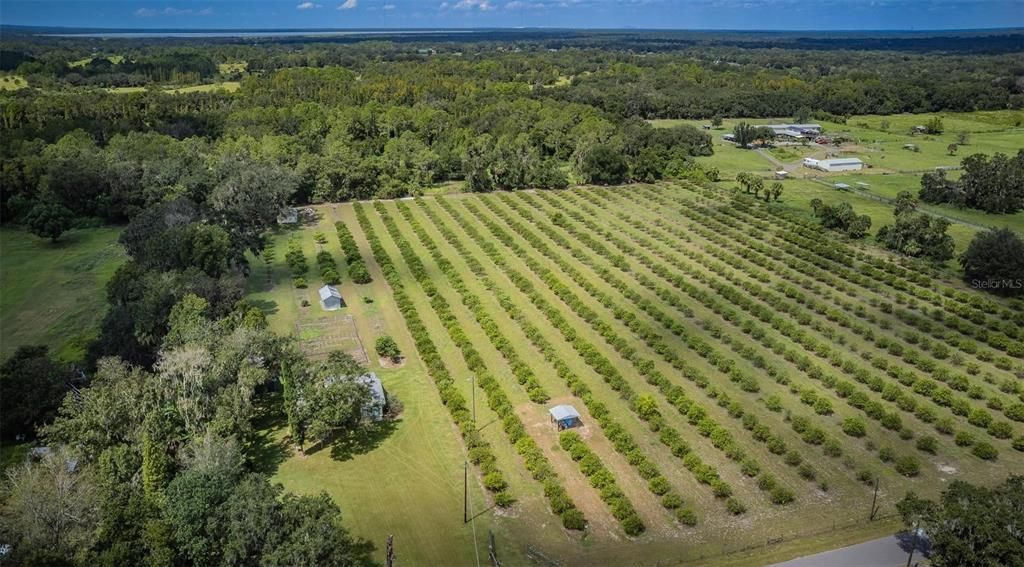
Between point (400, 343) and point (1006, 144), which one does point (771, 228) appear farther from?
point (1006, 144)

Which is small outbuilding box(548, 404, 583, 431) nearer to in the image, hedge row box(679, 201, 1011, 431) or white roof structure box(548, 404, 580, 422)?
white roof structure box(548, 404, 580, 422)

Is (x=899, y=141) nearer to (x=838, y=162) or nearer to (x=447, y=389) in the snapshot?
(x=838, y=162)

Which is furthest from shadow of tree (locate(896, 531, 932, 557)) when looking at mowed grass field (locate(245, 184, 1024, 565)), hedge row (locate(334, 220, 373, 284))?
hedge row (locate(334, 220, 373, 284))

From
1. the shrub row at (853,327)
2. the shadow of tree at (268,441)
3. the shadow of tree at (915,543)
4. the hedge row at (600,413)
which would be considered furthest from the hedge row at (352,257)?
the shadow of tree at (915,543)

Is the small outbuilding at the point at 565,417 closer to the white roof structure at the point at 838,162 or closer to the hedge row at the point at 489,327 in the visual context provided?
the hedge row at the point at 489,327

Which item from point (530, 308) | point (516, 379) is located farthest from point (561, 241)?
point (516, 379)

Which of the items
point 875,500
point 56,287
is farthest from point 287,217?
point 875,500
